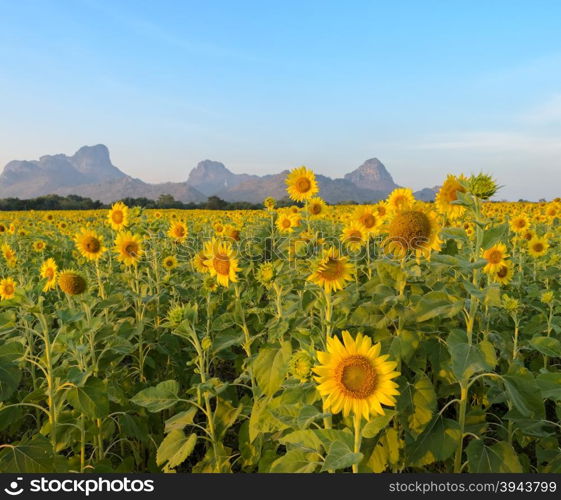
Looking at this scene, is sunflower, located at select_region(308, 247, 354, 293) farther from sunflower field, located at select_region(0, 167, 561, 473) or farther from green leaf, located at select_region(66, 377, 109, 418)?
green leaf, located at select_region(66, 377, 109, 418)

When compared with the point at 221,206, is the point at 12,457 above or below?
below

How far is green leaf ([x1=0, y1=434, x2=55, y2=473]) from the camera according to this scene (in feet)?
7.46

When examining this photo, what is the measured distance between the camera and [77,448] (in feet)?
10.3

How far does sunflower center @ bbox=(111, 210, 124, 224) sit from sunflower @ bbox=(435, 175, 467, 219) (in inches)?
153

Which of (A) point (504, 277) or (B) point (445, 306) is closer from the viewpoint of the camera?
(B) point (445, 306)

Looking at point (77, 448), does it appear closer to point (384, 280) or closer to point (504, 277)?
point (384, 280)

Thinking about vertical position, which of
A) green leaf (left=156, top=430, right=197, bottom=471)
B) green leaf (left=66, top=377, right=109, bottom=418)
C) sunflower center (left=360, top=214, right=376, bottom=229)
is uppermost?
sunflower center (left=360, top=214, right=376, bottom=229)

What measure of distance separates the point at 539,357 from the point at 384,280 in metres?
2.51

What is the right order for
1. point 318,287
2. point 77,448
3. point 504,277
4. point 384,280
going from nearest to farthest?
1. point 318,287
2. point 384,280
3. point 77,448
4. point 504,277

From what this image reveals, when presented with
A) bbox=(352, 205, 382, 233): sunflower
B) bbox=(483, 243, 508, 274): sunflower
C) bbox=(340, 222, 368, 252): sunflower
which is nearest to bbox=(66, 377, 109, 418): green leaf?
bbox=(340, 222, 368, 252): sunflower

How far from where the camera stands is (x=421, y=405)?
7.52 ft

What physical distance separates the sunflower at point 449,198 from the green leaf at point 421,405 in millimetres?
1939

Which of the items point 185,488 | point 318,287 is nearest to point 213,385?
point 185,488

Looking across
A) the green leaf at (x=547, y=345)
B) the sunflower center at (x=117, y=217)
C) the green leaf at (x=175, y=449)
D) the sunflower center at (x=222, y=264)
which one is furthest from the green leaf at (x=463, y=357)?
the sunflower center at (x=117, y=217)
